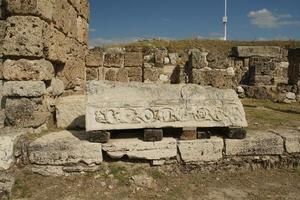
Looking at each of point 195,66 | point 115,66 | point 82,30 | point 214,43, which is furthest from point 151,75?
point 214,43

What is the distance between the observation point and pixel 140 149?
4.81 meters

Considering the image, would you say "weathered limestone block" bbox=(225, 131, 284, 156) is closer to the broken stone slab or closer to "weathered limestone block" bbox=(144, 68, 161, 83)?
the broken stone slab

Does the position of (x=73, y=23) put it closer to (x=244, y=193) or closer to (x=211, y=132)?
(x=211, y=132)

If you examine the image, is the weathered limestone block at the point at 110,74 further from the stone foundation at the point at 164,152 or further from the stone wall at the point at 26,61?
the stone foundation at the point at 164,152

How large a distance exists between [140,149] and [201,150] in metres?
0.85

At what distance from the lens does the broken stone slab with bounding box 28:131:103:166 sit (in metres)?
4.64

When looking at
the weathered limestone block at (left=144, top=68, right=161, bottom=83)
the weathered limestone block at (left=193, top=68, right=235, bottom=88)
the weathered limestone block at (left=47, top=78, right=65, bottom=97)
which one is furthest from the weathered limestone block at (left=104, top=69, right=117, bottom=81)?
the weathered limestone block at (left=193, top=68, right=235, bottom=88)

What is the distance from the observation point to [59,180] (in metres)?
4.57

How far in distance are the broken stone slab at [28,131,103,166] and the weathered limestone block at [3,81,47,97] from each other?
894mm

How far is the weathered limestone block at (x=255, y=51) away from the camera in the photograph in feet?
50.3

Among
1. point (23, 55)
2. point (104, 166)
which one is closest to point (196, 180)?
point (104, 166)

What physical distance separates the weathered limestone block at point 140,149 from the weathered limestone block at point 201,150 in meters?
0.14

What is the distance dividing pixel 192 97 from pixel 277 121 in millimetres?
2816

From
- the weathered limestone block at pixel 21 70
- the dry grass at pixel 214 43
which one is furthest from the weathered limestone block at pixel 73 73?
the dry grass at pixel 214 43
